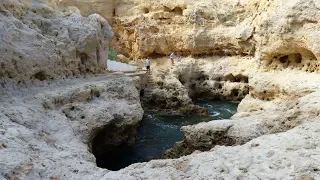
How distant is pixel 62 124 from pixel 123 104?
12.3 ft

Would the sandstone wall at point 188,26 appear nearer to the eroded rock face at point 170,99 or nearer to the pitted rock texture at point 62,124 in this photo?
the eroded rock face at point 170,99

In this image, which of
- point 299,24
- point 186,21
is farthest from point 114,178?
point 186,21

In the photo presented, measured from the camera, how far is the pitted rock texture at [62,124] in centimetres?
870

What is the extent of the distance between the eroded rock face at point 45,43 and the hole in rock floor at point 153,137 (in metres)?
3.93

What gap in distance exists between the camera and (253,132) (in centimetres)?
1170

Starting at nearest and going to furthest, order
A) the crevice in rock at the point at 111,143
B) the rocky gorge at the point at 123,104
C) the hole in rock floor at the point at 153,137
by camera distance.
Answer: the rocky gorge at the point at 123,104
the crevice in rock at the point at 111,143
the hole in rock floor at the point at 153,137

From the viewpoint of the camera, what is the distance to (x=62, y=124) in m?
11.9

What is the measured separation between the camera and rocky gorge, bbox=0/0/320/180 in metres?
8.44

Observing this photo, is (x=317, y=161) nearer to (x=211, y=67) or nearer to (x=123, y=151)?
(x=123, y=151)

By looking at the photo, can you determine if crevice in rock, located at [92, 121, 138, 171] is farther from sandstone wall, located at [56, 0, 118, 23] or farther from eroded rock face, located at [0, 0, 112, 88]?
sandstone wall, located at [56, 0, 118, 23]

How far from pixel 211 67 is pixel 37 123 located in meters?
19.3

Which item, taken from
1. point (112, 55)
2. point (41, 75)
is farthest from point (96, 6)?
point (41, 75)

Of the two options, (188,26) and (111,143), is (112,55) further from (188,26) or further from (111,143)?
(111,143)

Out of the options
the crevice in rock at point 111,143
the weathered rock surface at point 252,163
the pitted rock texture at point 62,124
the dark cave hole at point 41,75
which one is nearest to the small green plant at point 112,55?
the pitted rock texture at point 62,124
